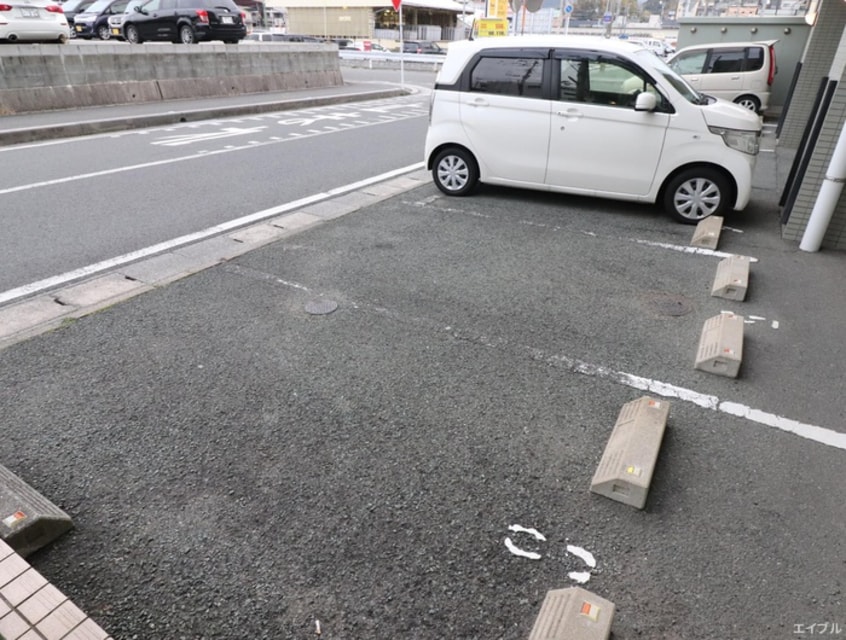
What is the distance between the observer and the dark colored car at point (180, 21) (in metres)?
16.9

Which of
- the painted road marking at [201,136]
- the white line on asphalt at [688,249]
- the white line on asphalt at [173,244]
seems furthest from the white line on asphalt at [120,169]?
the white line on asphalt at [688,249]

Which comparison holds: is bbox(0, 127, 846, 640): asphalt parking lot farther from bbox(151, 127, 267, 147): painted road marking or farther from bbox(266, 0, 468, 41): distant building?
bbox(266, 0, 468, 41): distant building

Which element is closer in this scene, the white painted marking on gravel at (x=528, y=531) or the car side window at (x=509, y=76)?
the white painted marking on gravel at (x=528, y=531)

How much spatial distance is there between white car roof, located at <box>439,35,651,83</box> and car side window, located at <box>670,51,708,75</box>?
826 cm

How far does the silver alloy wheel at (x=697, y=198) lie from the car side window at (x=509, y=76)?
191cm

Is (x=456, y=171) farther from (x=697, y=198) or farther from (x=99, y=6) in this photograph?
(x=99, y=6)

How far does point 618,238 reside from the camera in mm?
5656

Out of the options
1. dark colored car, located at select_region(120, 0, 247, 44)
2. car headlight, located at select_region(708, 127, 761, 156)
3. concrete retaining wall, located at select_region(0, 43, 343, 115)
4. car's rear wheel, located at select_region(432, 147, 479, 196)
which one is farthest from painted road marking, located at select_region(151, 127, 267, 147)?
car headlight, located at select_region(708, 127, 761, 156)

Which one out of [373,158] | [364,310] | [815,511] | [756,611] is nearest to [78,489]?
[364,310]

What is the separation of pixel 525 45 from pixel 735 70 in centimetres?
925

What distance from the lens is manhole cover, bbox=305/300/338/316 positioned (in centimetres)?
405

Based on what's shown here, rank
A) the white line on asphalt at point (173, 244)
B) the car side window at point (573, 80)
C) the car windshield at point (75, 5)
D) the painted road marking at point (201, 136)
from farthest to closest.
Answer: the car windshield at point (75, 5), the painted road marking at point (201, 136), the car side window at point (573, 80), the white line on asphalt at point (173, 244)

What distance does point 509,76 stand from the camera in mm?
6262

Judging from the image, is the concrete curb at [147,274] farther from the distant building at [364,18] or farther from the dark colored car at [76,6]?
the distant building at [364,18]
